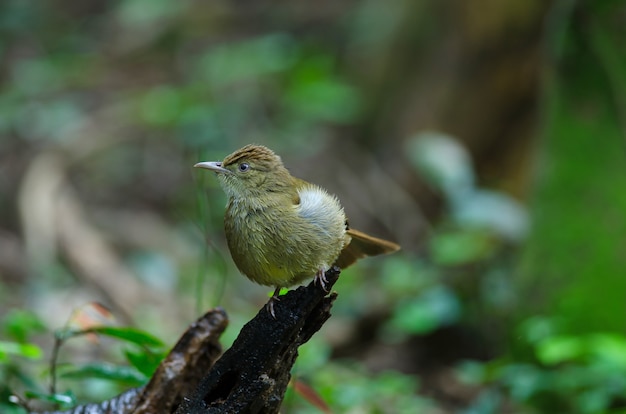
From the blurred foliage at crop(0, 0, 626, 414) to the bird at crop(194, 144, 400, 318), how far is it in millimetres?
466

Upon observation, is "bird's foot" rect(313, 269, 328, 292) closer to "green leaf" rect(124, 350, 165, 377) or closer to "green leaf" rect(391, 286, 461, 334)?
"green leaf" rect(124, 350, 165, 377)

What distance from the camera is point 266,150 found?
3.00 meters

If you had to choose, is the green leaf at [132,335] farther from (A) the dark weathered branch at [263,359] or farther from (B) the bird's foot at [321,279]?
(B) the bird's foot at [321,279]

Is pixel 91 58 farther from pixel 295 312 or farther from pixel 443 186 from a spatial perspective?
pixel 295 312

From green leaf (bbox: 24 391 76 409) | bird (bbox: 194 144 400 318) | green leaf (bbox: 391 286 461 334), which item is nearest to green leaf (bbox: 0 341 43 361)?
green leaf (bbox: 24 391 76 409)

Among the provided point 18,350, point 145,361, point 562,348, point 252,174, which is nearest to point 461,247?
point 562,348

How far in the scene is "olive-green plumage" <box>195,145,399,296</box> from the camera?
8.82 ft

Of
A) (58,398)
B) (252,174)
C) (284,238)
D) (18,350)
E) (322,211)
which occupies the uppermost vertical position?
(252,174)

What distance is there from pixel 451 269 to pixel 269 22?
676 centimetres

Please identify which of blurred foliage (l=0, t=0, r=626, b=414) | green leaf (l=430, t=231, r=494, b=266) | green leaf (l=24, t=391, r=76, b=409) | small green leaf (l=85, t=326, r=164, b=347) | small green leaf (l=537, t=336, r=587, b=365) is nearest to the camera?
green leaf (l=24, t=391, r=76, b=409)

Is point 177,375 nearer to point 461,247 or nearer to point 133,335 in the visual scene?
point 133,335

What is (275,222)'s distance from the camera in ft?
8.99

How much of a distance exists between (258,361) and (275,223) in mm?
494

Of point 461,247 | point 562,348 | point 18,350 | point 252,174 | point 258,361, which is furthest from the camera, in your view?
point 461,247
